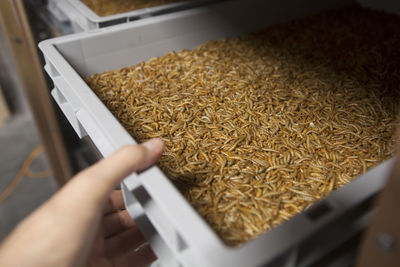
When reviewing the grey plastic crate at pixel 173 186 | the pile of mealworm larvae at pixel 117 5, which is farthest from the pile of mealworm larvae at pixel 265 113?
the pile of mealworm larvae at pixel 117 5

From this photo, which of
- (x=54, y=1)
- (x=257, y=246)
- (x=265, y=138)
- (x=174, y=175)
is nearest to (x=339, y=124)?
(x=265, y=138)

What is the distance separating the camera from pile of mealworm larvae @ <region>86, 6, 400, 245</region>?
2.47 feet

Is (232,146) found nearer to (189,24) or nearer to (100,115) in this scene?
(100,115)

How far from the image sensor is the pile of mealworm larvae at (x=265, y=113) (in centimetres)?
75

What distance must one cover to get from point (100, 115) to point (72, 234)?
0.88ft

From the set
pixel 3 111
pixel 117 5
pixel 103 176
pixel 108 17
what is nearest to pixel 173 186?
pixel 103 176

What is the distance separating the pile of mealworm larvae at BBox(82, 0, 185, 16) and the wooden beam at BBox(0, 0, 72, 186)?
11.6 inches

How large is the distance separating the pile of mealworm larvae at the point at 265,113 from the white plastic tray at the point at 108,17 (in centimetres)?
18

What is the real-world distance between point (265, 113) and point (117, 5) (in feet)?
3.02

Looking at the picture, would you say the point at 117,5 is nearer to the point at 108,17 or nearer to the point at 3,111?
the point at 108,17

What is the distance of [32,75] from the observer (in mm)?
1692

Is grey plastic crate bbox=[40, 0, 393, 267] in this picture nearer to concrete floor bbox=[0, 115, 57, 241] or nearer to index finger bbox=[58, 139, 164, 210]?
index finger bbox=[58, 139, 164, 210]

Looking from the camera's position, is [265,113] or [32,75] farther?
[32,75]

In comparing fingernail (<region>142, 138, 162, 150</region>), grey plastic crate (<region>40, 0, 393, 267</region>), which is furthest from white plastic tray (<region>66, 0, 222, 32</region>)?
fingernail (<region>142, 138, 162, 150</region>)
